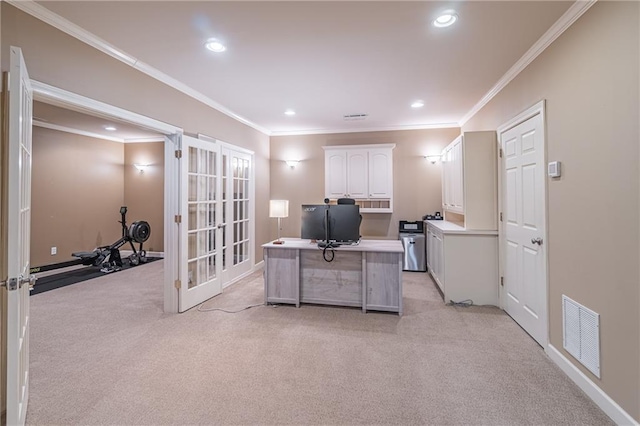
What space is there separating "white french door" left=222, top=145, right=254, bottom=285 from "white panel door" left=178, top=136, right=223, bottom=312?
234mm

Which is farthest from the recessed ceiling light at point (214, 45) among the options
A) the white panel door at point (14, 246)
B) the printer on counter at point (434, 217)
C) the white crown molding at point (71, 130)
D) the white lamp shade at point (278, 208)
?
the white crown molding at point (71, 130)

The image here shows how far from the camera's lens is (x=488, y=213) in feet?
11.8

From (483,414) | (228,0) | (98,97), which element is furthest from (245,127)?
(483,414)

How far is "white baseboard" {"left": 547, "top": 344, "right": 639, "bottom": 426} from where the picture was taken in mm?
1685

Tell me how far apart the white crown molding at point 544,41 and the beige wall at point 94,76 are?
3.17m

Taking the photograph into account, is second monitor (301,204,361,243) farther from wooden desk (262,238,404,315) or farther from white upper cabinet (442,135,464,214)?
white upper cabinet (442,135,464,214)

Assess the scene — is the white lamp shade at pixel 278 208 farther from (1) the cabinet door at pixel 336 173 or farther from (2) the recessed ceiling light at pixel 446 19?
(2) the recessed ceiling light at pixel 446 19

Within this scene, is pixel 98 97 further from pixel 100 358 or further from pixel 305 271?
pixel 305 271

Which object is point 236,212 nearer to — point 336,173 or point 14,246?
point 336,173

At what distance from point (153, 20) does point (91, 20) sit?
0.46 m

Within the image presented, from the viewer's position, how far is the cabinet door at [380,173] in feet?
17.7

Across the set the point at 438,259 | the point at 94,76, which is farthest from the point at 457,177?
the point at 94,76

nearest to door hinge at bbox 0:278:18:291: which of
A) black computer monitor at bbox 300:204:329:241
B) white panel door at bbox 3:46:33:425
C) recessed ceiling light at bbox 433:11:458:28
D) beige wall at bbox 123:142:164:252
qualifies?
white panel door at bbox 3:46:33:425

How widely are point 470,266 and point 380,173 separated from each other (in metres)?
2.41
